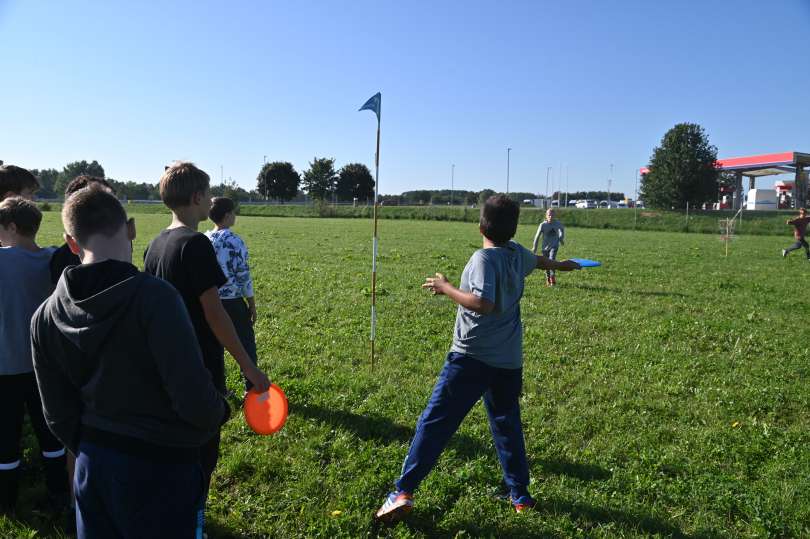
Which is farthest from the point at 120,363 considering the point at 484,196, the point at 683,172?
the point at 683,172

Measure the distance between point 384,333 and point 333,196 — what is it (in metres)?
92.0

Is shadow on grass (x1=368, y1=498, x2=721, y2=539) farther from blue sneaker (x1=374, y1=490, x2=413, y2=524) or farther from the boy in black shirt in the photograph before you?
the boy in black shirt

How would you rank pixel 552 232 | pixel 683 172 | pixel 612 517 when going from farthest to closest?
pixel 683 172 < pixel 552 232 < pixel 612 517

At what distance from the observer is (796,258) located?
20219 mm

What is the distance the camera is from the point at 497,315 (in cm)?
332

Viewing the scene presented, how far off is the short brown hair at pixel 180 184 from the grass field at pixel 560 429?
2107 millimetres

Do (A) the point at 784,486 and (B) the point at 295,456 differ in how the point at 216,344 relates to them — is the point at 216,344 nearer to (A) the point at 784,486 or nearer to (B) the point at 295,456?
(B) the point at 295,456

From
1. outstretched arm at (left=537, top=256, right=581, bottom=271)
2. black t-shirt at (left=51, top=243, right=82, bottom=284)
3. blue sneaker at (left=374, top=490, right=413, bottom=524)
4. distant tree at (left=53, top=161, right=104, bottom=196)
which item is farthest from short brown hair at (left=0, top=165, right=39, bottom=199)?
distant tree at (left=53, top=161, right=104, bottom=196)

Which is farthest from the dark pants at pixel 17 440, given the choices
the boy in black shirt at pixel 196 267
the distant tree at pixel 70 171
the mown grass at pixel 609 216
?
the distant tree at pixel 70 171

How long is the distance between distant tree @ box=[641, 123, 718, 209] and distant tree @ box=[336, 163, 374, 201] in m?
54.4

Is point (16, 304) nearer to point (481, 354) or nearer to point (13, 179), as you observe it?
point (13, 179)

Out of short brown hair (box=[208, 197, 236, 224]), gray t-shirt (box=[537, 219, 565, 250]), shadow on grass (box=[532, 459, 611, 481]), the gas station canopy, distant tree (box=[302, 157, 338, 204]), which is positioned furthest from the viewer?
distant tree (box=[302, 157, 338, 204])

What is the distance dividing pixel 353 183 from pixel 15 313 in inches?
3866

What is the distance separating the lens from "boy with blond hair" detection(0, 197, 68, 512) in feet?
10.5
